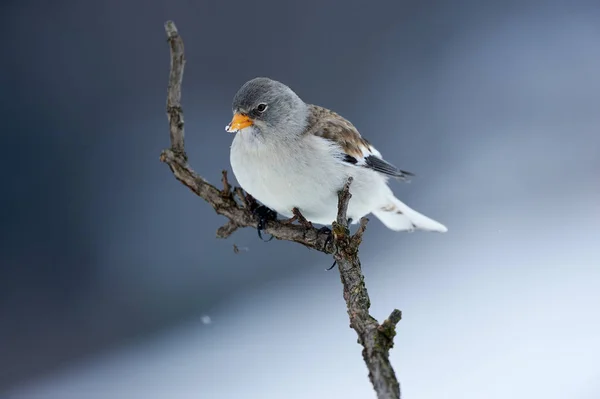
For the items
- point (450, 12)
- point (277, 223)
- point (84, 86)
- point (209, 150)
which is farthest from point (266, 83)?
point (450, 12)

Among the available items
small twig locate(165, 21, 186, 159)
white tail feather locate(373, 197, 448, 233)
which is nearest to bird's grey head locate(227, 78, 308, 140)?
small twig locate(165, 21, 186, 159)

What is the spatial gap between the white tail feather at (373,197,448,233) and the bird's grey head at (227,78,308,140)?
846 millimetres

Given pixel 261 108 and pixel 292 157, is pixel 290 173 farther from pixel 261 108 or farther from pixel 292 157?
pixel 261 108

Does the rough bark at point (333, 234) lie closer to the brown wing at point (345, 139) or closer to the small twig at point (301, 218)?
the small twig at point (301, 218)

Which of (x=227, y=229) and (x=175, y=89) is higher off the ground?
(x=175, y=89)

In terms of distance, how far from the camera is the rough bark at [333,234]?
1.59m

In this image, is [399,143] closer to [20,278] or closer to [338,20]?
[338,20]

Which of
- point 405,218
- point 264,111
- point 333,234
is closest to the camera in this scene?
point 333,234

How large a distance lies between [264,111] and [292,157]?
0.89ft

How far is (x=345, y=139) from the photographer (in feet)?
9.48

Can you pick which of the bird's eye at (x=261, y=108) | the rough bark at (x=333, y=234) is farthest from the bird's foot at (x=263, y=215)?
the bird's eye at (x=261, y=108)

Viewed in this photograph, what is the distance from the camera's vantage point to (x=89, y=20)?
5125 millimetres

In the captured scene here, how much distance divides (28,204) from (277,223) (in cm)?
316

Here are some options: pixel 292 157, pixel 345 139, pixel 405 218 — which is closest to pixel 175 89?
pixel 292 157
